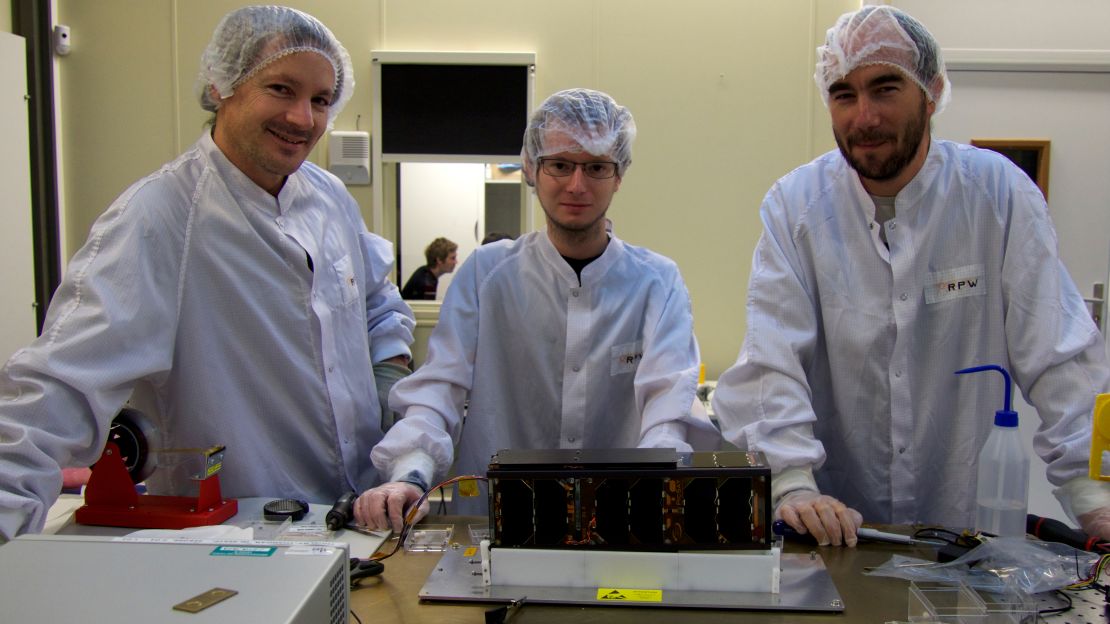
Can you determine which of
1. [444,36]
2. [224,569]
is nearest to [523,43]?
[444,36]

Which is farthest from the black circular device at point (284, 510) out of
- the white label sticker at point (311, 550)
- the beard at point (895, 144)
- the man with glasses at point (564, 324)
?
the beard at point (895, 144)

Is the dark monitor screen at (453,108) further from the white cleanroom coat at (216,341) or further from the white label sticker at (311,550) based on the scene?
the white label sticker at (311,550)

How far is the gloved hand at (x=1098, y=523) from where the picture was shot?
1233 mm

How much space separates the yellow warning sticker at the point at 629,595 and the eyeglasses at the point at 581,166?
0.98 meters

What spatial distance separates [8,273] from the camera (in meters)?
3.10

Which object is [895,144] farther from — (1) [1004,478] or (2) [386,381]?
(2) [386,381]

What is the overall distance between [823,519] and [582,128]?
0.97 meters

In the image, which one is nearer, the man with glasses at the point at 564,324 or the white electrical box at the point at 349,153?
the man with glasses at the point at 564,324

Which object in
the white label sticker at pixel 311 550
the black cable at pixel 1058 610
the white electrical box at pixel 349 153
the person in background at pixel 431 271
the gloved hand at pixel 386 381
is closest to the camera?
the white label sticker at pixel 311 550

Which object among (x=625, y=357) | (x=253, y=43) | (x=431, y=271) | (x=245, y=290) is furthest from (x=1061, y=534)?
(x=431, y=271)

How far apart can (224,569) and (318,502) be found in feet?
2.59

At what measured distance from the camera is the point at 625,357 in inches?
70.6

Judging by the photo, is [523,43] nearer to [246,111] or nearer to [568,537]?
[246,111]

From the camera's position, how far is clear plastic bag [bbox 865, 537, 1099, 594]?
3.54ft
